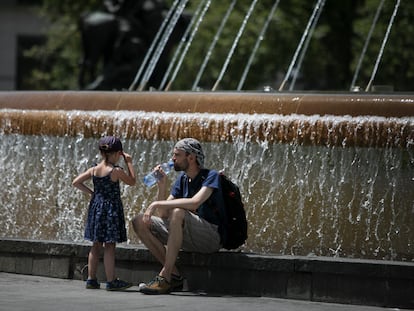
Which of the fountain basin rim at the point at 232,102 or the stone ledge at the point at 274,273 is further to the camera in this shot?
the fountain basin rim at the point at 232,102

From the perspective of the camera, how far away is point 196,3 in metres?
31.9

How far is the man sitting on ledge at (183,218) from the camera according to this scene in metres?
10.1

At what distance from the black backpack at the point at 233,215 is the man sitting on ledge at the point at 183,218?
45 millimetres

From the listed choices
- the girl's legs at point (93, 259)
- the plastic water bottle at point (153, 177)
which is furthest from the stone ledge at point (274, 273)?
the plastic water bottle at point (153, 177)

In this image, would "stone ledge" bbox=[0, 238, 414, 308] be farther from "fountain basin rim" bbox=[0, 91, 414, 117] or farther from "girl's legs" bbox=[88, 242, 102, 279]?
"fountain basin rim" bbox=[0, 91, 414, 117]

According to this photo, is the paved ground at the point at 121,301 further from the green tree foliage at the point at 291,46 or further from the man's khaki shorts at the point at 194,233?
the green tree foliage at the point at 291,46

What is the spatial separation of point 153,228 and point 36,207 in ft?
7.62

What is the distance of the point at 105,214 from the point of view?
34.2ft

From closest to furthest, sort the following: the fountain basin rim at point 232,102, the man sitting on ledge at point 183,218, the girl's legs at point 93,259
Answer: the man sitting on ledge at point 183,218 → the girl's legs at point 93,259 → the fountain basin rim at point 232,102

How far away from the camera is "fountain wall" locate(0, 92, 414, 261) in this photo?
10688 millimetres

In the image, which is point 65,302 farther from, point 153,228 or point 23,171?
point 23,171

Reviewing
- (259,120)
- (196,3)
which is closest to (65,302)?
(259,120)

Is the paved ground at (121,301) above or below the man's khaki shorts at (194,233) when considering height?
below

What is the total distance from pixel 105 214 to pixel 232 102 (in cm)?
146
